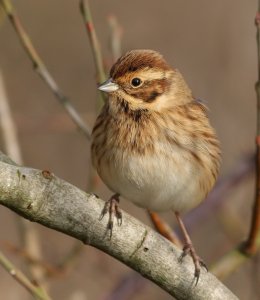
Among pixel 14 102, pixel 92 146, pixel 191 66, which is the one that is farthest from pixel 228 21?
pixel 92 146

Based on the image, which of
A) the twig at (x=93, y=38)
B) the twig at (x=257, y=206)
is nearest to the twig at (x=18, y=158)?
the twig at (x=93, y=38)

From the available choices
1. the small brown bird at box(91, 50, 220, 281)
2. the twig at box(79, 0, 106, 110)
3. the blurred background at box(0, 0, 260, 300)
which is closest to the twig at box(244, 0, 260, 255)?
the small brown bird at box(91, 50, 220, 281)

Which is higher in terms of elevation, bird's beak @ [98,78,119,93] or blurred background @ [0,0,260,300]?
bird's beak @ [98,78,119,93]

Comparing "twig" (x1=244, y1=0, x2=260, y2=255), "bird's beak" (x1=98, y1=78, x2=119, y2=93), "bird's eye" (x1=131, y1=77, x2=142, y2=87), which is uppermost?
"bird's beak" (x1=98, y1=78, x2=119, y2=93)

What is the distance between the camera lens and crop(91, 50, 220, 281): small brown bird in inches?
178

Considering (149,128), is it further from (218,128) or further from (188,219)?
(218,128)

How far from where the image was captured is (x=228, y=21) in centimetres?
852

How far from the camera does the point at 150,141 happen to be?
4555 mm

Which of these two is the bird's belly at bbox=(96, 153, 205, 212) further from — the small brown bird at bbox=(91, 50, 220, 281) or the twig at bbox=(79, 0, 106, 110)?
the twig at bbox=(79, 0, 106, 110)

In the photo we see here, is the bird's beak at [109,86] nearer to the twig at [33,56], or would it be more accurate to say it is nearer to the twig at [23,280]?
the twig at [33,56]

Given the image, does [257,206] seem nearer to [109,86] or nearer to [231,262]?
[231,262]

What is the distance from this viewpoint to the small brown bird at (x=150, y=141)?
4516mm

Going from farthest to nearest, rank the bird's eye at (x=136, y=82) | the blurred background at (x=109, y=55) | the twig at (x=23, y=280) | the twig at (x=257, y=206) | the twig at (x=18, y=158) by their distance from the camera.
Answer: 1. the blurred background at (x=109, y=55)
2. the twig at (x=18, y=158)
3. the bird's eye at (x=136, y=82)
4. the twig at (x=257, y=206)
5. the twig at (x=23, y=280)

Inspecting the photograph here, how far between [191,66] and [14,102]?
1.98 metres
